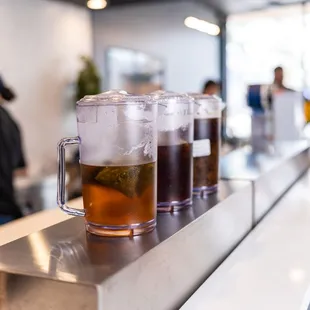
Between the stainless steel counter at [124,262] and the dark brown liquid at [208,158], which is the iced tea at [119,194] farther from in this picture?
the dark brown liquid at [208,158]

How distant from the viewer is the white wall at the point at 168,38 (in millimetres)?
5828

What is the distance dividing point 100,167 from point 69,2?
4.78 metres

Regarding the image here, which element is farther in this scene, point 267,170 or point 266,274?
point 267,170

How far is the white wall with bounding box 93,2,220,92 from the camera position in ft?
19.1

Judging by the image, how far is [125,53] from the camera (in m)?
5.95

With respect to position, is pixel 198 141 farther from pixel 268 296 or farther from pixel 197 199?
pixel 268 296

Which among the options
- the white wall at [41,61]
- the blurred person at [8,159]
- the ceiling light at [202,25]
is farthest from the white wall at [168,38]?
the blurred person at [8,159]

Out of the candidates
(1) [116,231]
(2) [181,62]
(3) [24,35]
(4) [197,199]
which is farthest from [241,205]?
(2) [181,62]

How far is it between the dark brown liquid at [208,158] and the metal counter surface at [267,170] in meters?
0.19

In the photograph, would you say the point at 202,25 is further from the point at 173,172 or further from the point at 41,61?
the point at 173,172

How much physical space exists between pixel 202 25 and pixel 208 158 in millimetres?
5612

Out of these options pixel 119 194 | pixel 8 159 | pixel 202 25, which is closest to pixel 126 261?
pixel 119 194

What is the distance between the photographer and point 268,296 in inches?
34.4

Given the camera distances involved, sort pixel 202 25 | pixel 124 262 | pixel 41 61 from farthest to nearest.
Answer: pixel 202 25 < pixel 41 61 < pixel 124 262
